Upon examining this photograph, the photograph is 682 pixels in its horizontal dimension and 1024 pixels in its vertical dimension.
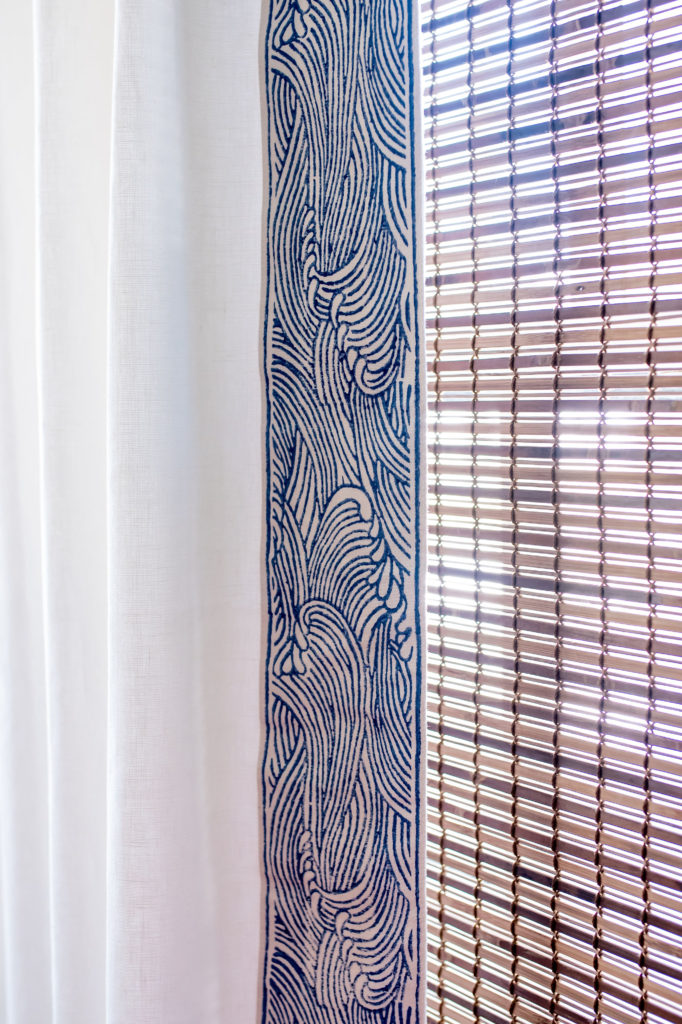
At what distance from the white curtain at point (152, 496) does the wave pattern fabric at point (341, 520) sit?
3cm

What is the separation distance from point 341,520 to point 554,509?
0.20 m

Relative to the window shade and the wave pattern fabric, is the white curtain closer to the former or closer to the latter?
the wave pattern fabric

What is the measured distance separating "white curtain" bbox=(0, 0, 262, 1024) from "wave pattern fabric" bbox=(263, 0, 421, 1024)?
34 millimetres

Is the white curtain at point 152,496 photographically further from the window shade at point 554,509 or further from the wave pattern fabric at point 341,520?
the window shade at point 554,509

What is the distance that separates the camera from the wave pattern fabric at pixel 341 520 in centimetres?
62

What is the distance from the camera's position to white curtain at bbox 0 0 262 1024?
2.18 feet

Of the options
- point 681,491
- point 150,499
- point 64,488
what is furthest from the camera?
point 64,488

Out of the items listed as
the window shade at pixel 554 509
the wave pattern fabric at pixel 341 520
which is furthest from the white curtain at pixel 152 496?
the window shade at pixel 554 509

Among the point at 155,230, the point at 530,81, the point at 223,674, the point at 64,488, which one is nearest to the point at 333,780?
the point at 223,674

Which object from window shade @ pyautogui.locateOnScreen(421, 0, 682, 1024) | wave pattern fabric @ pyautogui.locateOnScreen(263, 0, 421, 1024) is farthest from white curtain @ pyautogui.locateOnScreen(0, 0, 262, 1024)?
window shade @ pyautogui.locateOnScreen(421, 0, 682, 1024)

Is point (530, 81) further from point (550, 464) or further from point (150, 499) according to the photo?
point (150, 499)

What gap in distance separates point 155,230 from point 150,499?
26 cm

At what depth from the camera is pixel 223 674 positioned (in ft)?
2.37

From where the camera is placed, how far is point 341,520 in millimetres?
651
